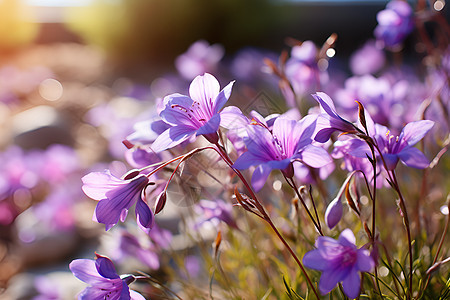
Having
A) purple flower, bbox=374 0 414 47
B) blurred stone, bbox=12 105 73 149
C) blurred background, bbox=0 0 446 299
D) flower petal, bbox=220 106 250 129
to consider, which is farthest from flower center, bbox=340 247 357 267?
blurred stone, bbox=12 105 73 149

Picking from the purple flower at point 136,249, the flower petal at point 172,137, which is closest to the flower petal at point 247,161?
the flower petal at point 172,137

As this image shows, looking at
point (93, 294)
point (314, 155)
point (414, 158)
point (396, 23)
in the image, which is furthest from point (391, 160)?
point (396, 23)

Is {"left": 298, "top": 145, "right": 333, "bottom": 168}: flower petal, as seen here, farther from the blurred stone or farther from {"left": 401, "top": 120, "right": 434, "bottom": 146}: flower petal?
the blurred stone

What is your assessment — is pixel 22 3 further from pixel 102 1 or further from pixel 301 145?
pixel 301 145

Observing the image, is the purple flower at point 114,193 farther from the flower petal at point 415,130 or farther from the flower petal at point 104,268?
the flower petal at point 415,130

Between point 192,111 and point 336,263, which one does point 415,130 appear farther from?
point 192,111
